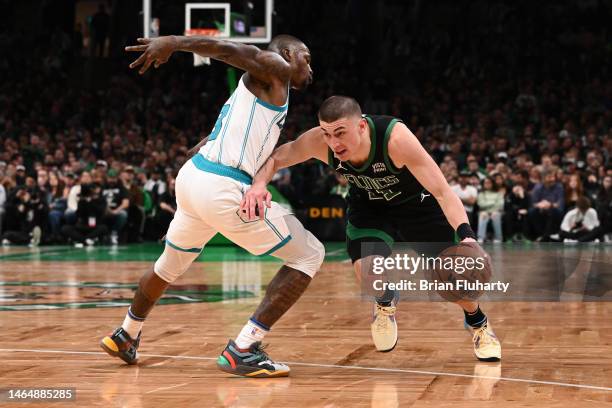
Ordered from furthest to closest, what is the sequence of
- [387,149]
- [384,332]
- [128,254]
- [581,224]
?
[581,224] < [128,254] < [384,332] < [387,149]

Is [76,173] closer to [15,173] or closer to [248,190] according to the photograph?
[15,173]

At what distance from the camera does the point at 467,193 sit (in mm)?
18469

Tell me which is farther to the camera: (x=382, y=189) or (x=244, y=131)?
(x=382, y=189)

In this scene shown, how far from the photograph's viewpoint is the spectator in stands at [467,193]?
60.6ft

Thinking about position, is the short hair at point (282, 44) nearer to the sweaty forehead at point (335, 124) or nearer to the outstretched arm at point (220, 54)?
the outstretched arm at point (220, 54)

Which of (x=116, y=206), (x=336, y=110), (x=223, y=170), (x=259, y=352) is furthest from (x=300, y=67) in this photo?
(x=116, y=206)

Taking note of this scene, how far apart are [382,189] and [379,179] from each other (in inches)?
5.5

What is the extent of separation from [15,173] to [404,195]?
1580 cm

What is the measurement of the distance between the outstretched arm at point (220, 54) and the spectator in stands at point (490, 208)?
44.6 ft

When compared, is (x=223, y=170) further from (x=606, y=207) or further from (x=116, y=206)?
(x=116, y=206)

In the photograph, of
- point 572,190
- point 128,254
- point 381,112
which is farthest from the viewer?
point 381,112

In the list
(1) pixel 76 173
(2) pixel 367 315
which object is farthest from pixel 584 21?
(2) pixel 367 315

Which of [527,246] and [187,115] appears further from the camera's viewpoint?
[187,115]

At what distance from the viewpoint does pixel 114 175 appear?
20.6 m
